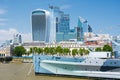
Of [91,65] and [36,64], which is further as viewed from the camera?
[36,64]

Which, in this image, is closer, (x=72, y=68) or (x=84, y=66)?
(x=84, y=66)

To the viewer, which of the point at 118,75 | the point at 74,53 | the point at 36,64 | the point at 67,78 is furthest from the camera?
the point at 74,53

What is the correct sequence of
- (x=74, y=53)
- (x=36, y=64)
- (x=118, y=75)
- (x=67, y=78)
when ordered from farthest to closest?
(x=74, y=53)
(x=36, y=64)
(x=67, y=78)
(x=118, y=75)

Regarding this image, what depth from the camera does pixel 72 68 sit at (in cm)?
4103

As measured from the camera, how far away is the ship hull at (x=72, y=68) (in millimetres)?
38719

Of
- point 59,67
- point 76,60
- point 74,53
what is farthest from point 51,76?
point 74,53

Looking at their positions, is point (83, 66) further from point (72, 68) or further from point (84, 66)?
point (72, 68)

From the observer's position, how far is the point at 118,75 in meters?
37.5

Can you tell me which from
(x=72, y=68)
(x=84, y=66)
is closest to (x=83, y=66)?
(x=84, y=66)

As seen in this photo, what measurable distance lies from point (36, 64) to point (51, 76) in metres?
3.12

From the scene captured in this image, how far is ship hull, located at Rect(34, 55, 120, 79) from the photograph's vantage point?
1524 inches

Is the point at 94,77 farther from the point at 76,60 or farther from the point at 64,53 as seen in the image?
the point at 64,53

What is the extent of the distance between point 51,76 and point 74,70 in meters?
3.45

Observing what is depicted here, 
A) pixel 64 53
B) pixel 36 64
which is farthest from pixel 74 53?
pixel 36 64
